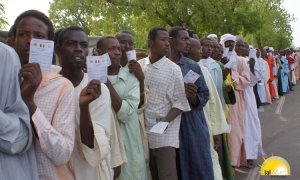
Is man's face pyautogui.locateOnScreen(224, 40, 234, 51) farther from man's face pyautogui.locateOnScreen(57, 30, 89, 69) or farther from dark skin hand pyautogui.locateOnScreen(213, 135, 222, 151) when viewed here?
man's face pyautogui.locateOnScreen(57, 30, 89, 69)

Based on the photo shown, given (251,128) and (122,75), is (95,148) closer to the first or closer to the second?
(122,75)

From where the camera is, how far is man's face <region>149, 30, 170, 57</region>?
347 cm

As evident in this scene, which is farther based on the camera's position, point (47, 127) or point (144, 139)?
point (144, 139)

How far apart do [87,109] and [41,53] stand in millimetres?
465

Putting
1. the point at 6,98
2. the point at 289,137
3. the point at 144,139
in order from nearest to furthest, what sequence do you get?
1. the point at 6,98
2. the point at 144,139
3. the point at 289,137

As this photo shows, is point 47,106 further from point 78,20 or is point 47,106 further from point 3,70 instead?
point 78,20

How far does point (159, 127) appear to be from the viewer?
3.09 m

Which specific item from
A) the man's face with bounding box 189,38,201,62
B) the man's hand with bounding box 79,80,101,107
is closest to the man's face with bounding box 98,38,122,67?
the man's hand with bounding box 79,80,101,107

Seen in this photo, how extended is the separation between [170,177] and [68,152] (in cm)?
171

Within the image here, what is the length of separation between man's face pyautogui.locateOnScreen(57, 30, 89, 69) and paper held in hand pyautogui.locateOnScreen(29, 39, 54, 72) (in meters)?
0.53

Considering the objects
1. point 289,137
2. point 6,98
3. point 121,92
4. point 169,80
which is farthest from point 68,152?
point 289,137

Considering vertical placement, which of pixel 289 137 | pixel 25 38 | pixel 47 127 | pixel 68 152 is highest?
pixel 25 38

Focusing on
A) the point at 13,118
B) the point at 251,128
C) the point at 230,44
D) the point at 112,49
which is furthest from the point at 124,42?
the point at 251,128

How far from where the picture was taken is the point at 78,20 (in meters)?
39.0
